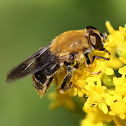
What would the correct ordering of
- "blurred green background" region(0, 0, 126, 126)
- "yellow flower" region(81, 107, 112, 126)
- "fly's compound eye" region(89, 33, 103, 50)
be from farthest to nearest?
"blurred green background" region(0, 0, 126, 126)
"yellow flower" region(81, 107, 112, 126)
"fly's compound eye" region(89, 33, 103, 50)

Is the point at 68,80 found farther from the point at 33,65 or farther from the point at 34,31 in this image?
the point at 34,31

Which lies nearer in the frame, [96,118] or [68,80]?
[68,80]

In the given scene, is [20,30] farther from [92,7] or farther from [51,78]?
[51,78]

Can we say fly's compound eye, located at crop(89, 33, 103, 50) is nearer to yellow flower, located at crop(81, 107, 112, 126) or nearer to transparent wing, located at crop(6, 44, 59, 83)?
transparent wing, located at crop(6, 44, 59, 83)

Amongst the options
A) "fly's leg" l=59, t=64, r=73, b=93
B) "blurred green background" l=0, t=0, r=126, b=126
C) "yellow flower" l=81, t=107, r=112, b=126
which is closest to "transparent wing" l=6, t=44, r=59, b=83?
"fly's leg" l=59, t=64, r=73, b=93

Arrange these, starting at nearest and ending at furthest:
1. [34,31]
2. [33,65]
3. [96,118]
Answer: [33,65]
[96,118]
[34,31]

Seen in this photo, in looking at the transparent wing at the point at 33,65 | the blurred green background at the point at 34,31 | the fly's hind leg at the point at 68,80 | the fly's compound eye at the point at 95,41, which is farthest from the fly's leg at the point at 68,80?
the blurred green background at the point at 34,31

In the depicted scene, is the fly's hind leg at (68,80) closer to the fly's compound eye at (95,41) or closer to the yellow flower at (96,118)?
the fly's compound eye at (95,41)

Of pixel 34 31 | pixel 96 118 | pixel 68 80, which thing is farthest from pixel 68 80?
pixel 34 31
